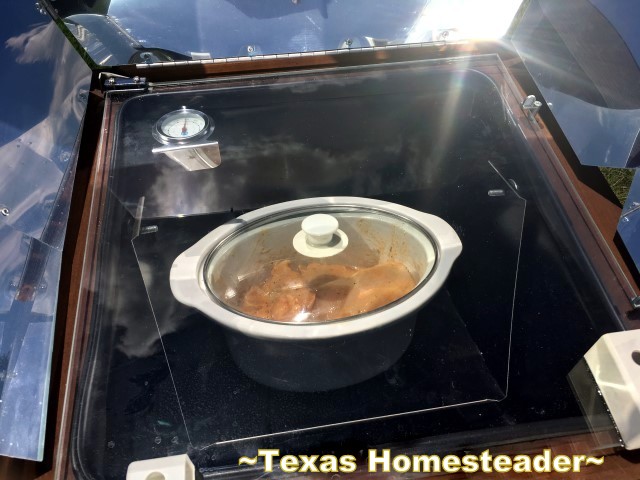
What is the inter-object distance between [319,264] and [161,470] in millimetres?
464

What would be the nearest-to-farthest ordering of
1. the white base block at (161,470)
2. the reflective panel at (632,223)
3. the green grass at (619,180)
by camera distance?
the white base block at (161,470) < the reflective panel at (632,223) < the green grass at (619,180)

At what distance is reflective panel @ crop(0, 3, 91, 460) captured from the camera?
0.88m

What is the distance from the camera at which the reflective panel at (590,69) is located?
1.23m

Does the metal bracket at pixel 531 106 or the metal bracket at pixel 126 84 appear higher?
the metal bracket at pixel 531 106

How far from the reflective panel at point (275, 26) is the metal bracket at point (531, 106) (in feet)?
1.17

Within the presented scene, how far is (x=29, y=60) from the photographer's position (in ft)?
4.04

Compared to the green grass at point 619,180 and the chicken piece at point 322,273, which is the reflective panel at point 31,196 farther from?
the green grass at point 619,180

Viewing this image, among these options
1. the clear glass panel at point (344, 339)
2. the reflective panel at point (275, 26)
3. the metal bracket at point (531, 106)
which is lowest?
the clear glass panel at point (344, 339)

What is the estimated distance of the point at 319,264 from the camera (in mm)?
999

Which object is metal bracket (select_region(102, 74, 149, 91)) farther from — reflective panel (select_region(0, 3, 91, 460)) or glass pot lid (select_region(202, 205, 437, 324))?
glass pot lid (select_region(202, 205, 437, 324))

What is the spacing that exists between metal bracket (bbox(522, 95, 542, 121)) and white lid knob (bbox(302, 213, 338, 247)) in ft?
2.40

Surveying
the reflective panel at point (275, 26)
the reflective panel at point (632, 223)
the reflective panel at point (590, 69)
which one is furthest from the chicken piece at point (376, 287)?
the reflective panel at point (275, 26)

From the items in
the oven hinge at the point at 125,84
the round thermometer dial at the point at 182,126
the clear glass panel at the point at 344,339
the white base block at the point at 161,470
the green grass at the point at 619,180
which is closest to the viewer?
the white base block at the point at 161,470

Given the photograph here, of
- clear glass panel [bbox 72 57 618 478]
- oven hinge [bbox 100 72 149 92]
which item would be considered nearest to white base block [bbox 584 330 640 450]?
clear glass panel [bbox 72 57 618 478]
